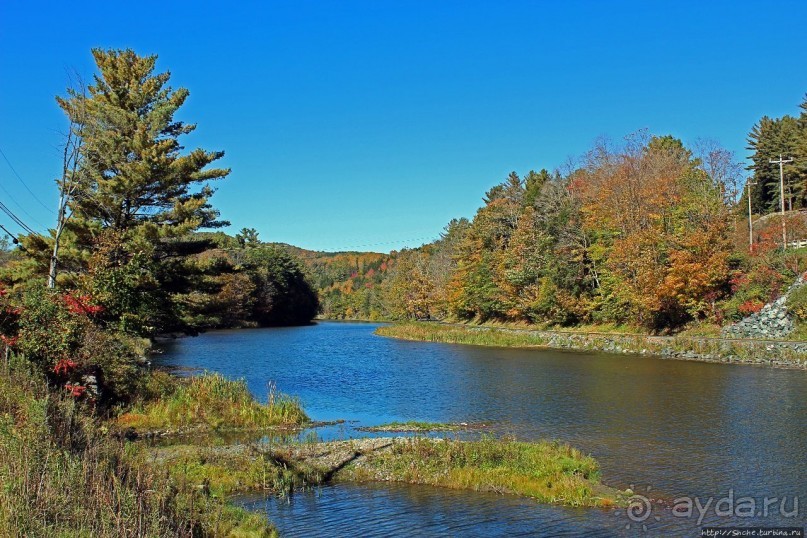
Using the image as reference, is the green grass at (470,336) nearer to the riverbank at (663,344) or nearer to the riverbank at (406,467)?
the riverbank at (663,344)

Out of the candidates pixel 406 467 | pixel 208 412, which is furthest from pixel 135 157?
pixel 406 467

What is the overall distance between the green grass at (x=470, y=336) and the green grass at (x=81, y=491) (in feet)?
153

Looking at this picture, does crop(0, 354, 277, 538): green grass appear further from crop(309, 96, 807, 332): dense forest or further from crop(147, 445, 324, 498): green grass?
crop(309, 96, 807, 332): dense forest

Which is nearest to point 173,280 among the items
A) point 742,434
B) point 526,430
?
point 526,430

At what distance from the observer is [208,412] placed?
1998 cm

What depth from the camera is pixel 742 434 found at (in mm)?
18375

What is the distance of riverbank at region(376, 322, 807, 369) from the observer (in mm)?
35594

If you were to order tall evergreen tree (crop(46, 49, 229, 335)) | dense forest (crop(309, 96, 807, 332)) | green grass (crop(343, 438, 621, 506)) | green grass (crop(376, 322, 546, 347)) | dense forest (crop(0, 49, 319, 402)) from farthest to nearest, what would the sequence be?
green grass (crop(376, 322, 546, 347)) < dense forest (crop(309, 96, 807, 332)) < tall evergreen tree (crop(46, 49, 229, 335)) < dense forest (crop(0, 49, 319, 402)) < green grass (crop(343, 438, 621, 506))

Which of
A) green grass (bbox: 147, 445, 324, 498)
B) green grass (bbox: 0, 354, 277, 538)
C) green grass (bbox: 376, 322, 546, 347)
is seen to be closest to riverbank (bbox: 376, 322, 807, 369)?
green grass (bbox: 376, 322, 546, 347)

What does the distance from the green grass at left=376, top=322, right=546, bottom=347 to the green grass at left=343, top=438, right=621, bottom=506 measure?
39839 millimetres

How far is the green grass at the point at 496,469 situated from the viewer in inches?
501

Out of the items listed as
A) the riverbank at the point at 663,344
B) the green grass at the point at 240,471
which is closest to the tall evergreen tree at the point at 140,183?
the green grass at the point at 240,471

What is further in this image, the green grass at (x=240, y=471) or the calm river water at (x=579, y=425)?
the green grass at (x=240, y=471)

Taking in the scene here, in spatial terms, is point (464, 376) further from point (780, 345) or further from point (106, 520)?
point (106, 520)
